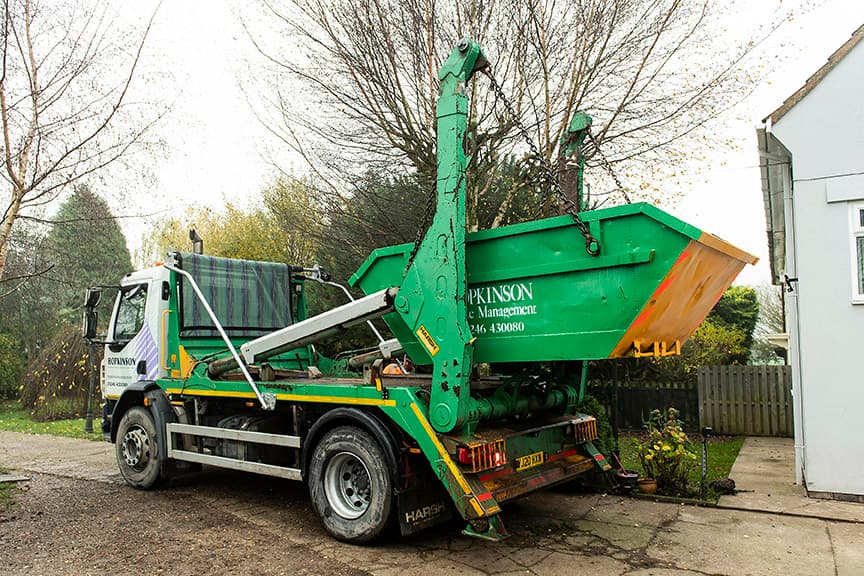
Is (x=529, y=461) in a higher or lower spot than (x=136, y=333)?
lower

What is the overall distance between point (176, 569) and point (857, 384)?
691cm

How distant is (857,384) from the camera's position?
7.03m

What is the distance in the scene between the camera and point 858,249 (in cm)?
718

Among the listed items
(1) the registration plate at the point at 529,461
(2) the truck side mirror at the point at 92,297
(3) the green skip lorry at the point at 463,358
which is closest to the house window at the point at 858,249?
(3) the green skip lorry at the point at 463,358

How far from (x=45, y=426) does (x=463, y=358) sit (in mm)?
14334

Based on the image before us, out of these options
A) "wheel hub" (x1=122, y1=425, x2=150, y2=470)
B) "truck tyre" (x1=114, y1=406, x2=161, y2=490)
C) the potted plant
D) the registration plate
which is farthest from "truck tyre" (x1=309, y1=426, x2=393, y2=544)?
the potted plant

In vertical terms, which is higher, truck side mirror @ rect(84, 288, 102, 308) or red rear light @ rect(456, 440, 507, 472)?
truck side mirror @ rect(84, 288, 102, 308)

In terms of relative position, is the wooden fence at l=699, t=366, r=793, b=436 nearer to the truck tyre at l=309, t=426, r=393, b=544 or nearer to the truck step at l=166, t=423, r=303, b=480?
the truck tyre at l=309, t=426, r=393, b=544

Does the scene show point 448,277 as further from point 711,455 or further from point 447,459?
point 711,455

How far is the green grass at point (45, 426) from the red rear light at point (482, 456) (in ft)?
33.6

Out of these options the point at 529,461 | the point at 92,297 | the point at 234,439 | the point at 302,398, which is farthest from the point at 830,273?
the point at 92,297

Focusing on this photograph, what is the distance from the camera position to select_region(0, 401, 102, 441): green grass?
45.3 feet

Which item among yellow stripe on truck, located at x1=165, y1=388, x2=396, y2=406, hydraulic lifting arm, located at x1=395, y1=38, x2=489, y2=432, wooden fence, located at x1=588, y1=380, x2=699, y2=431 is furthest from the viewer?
wooden fence, located at x1=588, y1=380, x2=699, y2=431

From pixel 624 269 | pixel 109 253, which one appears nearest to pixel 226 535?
pixel 624 269
